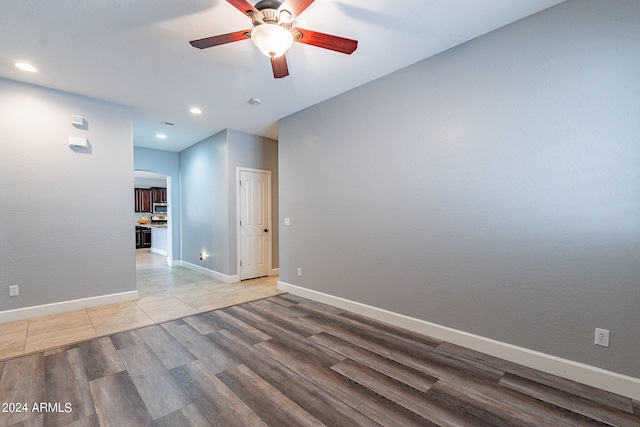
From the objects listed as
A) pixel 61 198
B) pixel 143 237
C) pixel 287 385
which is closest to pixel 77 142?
pixel 61 198

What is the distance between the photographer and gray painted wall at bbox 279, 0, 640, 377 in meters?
1.93

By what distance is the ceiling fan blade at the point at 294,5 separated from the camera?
1.73 meters

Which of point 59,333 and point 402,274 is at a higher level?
point 402,274

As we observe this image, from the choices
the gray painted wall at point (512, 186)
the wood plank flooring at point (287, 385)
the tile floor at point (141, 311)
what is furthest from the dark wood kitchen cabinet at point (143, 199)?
the gray painted wall at point (512, 186)

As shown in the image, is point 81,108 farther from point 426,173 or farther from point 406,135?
point 426,173

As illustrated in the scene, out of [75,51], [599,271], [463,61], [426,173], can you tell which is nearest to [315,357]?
[426,173]

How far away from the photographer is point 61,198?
11.6ft

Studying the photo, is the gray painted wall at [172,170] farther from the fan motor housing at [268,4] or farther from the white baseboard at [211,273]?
the fan motor housing at [268,4]

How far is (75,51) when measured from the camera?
8.62 ft

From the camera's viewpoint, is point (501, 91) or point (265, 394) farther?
point (501, 91)

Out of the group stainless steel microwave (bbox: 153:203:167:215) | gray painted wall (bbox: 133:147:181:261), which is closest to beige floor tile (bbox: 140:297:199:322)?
gray painted wall (bbox: 133:147:181:261)

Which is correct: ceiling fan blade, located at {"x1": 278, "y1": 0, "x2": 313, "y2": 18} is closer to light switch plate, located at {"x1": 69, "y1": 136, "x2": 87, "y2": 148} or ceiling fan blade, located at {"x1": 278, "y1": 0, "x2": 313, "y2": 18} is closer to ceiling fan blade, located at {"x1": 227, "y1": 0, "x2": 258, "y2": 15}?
ceiling fan blade, located at {"x1": 227, "y1": 0, "x2": 258, "y2": 15}

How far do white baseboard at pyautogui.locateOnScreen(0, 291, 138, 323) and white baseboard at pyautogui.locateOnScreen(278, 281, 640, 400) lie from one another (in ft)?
10.9

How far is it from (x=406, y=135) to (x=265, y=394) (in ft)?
8.97
